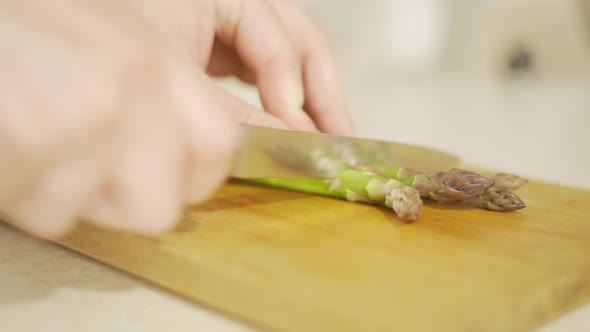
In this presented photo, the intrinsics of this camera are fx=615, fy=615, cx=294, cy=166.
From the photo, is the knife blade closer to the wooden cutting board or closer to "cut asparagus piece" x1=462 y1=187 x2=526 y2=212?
the wooden cutting board

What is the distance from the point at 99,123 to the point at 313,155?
2.18ft

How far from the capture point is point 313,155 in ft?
3.90

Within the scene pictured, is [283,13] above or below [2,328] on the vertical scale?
above

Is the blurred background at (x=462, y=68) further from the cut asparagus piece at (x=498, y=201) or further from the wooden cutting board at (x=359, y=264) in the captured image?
the wooden cutting board at (x=359, y=264)

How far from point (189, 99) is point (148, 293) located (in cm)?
33

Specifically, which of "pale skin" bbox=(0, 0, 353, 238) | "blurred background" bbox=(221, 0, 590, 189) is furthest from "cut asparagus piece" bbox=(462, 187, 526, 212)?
"blurred background" bbox=(221, 0, 590, 189)

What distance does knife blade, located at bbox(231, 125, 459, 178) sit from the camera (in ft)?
3.39

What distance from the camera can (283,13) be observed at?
73.6 inches

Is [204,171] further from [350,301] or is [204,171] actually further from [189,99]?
[350,301]

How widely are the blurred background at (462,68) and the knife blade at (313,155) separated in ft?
5.14

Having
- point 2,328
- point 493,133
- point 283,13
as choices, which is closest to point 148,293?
point 2,328

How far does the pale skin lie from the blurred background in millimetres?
2378

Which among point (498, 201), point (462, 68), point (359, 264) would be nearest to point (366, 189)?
point (498, 201)

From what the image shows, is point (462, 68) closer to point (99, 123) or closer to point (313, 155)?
point (313, 155)
